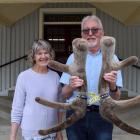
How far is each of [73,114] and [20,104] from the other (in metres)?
0.93

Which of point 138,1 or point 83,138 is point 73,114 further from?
point 138,1

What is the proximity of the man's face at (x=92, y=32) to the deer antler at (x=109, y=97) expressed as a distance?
1.56 feet

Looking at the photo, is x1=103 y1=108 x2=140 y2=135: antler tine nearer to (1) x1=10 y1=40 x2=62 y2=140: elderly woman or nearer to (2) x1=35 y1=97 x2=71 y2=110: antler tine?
(2) x1=35 y1=97 x2=71 y2=110: antler tine

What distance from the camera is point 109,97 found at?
3.42 metres

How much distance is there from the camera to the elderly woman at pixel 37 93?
4.12 m

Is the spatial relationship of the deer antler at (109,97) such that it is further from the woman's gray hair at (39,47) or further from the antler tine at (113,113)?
the woman's gray hair at (39,47)

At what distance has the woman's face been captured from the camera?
409 cm

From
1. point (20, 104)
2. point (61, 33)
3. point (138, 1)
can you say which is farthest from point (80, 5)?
point (20, 104)

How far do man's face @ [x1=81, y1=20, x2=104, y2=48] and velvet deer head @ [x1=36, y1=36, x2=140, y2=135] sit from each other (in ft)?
1.54

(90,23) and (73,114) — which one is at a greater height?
(90,23)

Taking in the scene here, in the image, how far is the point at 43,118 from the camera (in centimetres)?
414

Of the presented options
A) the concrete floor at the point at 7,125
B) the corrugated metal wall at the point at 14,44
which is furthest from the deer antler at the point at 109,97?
the corrugated metal wall at the point at 14,44

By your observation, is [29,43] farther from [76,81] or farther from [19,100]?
[76,81]

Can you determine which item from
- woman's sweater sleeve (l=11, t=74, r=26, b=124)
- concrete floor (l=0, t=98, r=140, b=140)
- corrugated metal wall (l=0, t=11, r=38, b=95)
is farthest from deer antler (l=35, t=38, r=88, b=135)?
corrugated metal wall (l=0, t=11, r=38, b=95)
